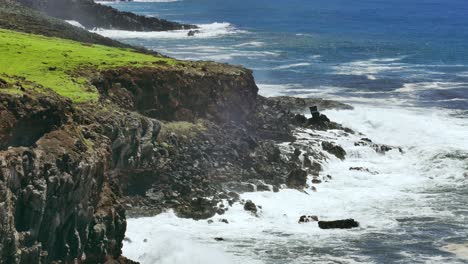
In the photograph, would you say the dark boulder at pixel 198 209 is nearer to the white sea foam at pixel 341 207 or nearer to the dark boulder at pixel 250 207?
the white sea foam at pixel 341 207

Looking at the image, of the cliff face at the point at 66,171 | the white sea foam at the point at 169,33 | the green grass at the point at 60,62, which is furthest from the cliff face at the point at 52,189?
the white sea foam at the point at 169,33

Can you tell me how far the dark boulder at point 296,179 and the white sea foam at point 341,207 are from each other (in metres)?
0.87

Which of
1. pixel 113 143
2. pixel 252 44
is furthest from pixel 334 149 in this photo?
pixel 252 44

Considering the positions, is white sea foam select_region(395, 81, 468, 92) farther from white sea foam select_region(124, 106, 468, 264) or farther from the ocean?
white sea foam select_region(124, 106, 468, 264)

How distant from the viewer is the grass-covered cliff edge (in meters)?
27.6

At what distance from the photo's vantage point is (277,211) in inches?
1679

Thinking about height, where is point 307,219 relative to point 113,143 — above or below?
below

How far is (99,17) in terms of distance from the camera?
13650cm

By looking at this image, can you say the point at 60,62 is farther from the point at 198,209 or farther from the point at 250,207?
the point at 250,207

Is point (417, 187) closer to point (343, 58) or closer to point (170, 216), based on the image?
point (170, 216)

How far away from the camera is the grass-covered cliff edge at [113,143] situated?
27562 millimetres

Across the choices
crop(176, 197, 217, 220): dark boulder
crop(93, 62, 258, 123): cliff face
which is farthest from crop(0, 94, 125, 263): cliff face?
crop(93, 62, 258, 123): cliff face

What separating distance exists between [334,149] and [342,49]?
64.0 m

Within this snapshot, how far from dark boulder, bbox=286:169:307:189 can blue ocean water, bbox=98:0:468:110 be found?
31207 mm
